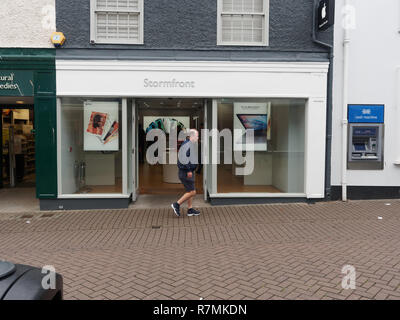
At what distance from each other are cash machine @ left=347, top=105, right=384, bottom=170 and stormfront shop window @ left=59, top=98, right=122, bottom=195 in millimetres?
5856

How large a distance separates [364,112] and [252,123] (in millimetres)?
2836

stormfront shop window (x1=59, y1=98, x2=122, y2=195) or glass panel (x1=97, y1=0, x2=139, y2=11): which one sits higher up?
glass panel (x1=97, y1=0, x2=139, y2=11)

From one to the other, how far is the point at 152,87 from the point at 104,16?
2131 millimetres

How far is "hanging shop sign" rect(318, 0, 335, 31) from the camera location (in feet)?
27.1

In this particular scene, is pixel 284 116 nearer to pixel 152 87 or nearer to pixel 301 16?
pixel 301 16

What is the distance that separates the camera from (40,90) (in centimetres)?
871

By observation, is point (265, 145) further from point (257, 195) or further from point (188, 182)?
point (188, 182)

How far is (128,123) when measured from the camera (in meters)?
9.48

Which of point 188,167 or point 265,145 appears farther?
point 265,145

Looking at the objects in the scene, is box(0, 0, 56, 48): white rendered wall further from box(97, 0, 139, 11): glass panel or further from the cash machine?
the cash machine

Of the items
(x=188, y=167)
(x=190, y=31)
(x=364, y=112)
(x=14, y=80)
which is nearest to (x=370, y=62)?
(x=364, y=112)

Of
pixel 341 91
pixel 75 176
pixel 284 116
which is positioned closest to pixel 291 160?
pixel 284 116

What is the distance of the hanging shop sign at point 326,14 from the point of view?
827cm

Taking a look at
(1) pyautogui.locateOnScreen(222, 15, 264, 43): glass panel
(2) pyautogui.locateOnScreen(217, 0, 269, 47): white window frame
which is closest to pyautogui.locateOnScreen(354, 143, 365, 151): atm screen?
(2) pyautogui.locateOnScreen(217, 0, 269, 47): white window frame
